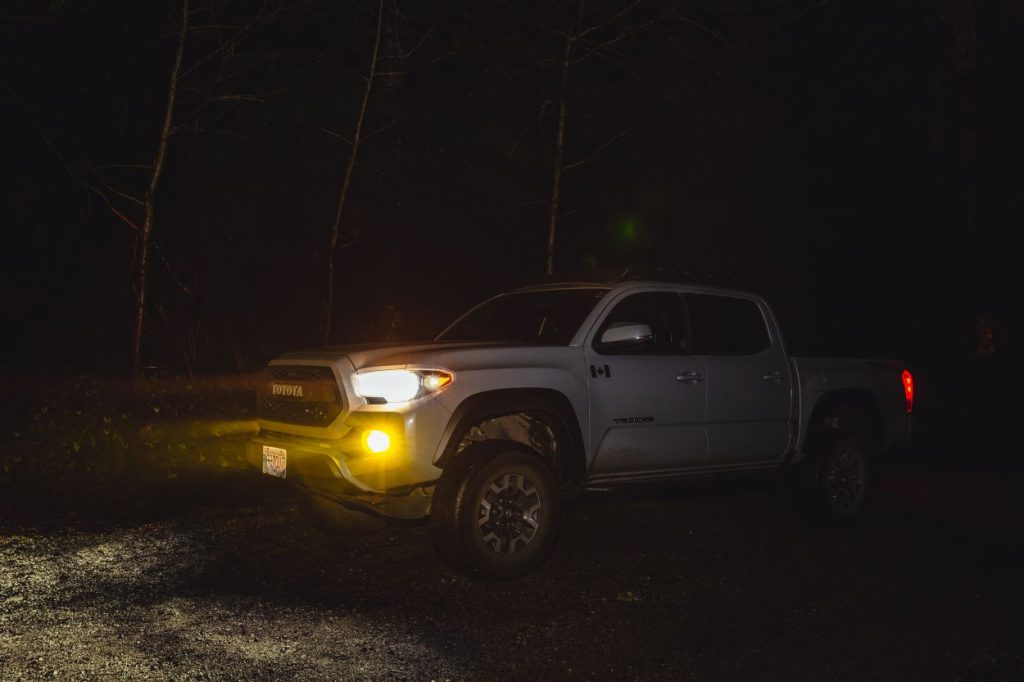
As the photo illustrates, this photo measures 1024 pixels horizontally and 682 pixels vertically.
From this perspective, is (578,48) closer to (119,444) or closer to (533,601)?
(119,444)

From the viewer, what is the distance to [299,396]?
20.5ft

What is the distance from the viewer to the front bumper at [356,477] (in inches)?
221

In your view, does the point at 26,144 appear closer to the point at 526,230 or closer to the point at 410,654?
the point at 526,230

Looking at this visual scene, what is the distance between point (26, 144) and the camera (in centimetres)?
1706

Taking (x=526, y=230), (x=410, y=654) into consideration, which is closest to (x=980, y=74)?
(x=526, y=230)

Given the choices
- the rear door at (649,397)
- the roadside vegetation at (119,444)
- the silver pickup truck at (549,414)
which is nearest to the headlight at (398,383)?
the silver pickup truck at (549,414)

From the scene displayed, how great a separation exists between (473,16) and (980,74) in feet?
40.1

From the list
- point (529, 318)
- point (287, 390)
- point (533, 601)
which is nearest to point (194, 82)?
point (529, 318)

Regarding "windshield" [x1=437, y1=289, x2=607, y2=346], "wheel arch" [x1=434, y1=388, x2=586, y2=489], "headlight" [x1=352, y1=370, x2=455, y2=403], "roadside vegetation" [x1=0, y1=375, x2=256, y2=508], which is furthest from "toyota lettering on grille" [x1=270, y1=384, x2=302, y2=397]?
"roadside vegetation" [x1=0, y1=375, x2=256, y2=508]

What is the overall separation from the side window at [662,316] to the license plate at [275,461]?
2.56m

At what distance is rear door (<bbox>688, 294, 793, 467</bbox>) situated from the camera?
23.3 ft

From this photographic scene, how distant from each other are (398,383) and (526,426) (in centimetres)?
112

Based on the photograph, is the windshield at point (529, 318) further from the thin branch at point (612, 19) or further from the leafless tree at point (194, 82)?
the thin branch at point (612, 19)

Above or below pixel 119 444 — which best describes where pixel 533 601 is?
below
